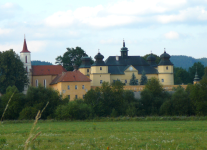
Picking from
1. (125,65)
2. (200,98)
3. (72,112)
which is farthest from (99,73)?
(72,112)

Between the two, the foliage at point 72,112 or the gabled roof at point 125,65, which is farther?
the gabled roof at point 125,65

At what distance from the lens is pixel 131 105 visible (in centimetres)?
4816

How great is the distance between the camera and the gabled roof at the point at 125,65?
82.2m

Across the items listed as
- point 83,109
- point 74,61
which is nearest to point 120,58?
point 74,61

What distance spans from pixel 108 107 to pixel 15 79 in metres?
27.7

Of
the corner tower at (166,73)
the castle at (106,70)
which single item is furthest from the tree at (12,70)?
the corner tower at (166,73)

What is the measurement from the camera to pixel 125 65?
276 ft

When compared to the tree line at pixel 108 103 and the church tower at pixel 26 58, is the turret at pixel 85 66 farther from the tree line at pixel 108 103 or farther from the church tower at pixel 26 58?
the tree line at pixel 108 103

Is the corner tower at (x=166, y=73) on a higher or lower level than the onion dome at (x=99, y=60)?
lower

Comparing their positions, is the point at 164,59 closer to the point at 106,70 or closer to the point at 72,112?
the point at 106,70

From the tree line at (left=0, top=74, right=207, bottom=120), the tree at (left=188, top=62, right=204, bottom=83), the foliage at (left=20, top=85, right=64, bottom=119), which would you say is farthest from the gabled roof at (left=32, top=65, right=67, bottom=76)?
the tree at (left=188, top=62, right=204, bottom=83)

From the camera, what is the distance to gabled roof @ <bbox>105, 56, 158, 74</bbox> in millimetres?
82194

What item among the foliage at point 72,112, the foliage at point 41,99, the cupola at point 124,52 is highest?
the cupola at point 124,52

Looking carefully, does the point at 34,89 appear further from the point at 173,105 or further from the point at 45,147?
the point at 45,147
